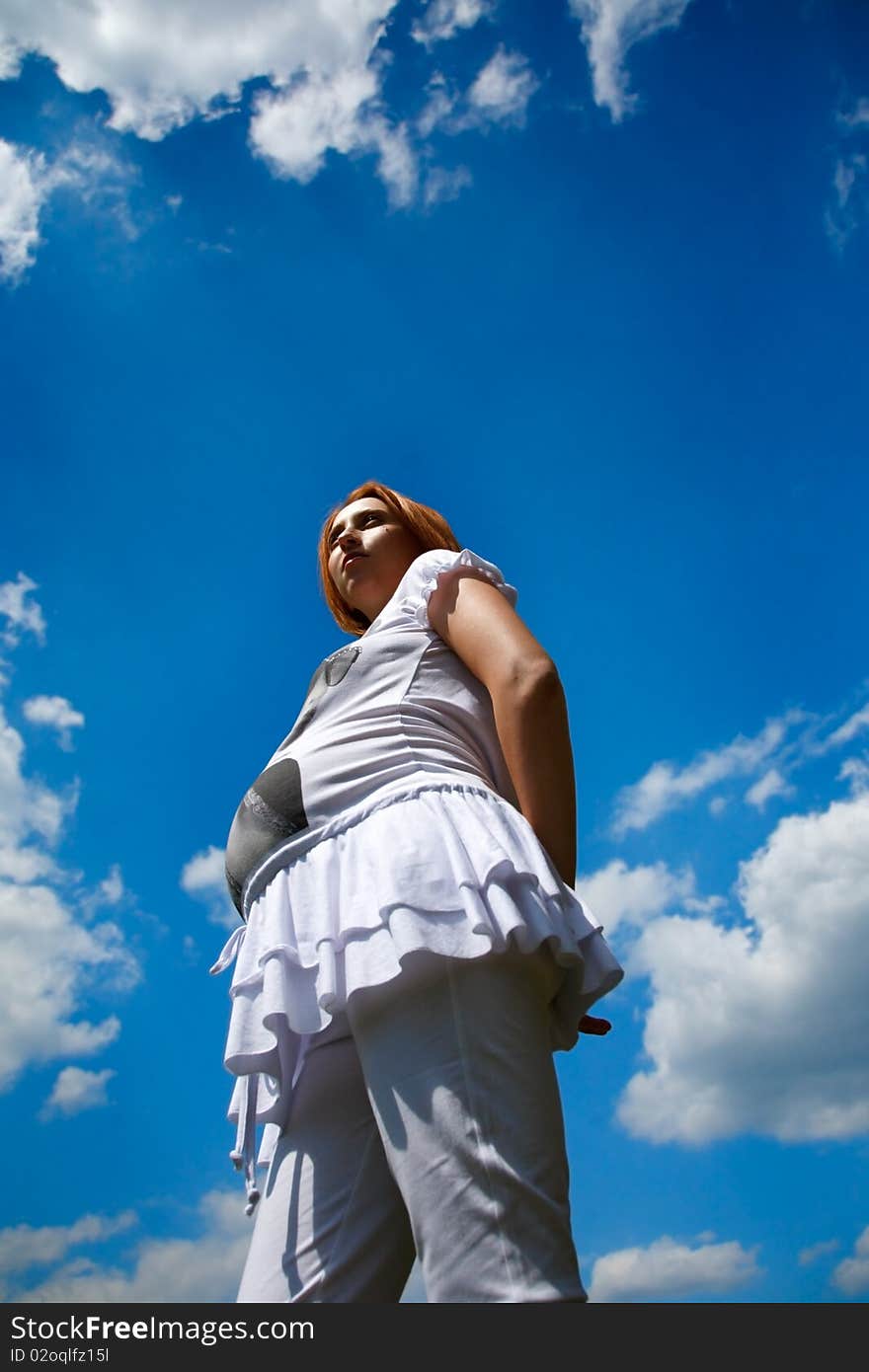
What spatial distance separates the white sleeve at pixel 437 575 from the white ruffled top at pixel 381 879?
0.48 feet

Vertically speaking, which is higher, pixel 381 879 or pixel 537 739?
pixel 537 739

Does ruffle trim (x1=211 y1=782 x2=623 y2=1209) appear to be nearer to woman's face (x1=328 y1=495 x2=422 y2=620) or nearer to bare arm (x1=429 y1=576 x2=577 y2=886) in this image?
bare arm (x1=429 y1=576 x2=577 y2=886)

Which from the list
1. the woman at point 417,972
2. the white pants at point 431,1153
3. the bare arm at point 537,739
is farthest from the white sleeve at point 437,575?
the white pants at point 431,1153

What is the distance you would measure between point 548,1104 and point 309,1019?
44 centimetres

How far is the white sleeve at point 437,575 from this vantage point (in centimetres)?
225

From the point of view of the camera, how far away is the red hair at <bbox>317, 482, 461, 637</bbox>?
2.91 meters

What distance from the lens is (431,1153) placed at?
4.67 feet

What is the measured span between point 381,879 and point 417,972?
0.18 m

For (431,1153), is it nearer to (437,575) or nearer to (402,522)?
(437,575)

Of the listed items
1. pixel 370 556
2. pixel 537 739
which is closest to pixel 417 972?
pixel 537 739

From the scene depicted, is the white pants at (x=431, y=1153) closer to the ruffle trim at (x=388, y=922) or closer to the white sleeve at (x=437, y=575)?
the ruffle trim at (x=388, y=922)

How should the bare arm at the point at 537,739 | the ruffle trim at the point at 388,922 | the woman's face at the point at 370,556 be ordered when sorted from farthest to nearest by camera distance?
the woman's face at the point at 370,556, the bare arm at the point at 537,739, the ruffle trim at the point at 388,922

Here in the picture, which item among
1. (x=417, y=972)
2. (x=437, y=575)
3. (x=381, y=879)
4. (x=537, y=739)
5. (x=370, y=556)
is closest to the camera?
(x=417, y=972)

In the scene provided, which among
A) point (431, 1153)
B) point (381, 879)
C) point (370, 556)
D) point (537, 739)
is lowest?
point (431, 1153)
